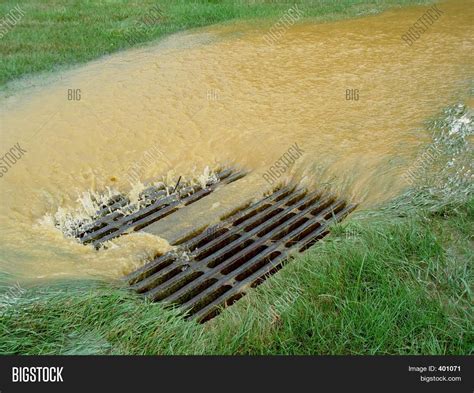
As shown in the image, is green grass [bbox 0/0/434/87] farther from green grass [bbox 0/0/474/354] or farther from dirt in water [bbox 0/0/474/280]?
green grass [bbox 0/0/474/354]

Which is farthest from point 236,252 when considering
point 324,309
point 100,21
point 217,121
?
point 100,21

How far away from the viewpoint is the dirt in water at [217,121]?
14.7 feet

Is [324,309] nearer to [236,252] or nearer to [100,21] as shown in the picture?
[236,252]

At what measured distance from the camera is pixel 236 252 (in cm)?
418

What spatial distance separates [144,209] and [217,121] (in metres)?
1.54

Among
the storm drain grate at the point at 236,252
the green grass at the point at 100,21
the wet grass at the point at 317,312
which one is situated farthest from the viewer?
the green grass at the point at 100,21

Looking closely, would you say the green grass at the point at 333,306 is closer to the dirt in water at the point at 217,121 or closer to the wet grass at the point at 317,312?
the wet grass at the point at 317,312

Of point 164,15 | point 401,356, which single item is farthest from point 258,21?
point 401,356

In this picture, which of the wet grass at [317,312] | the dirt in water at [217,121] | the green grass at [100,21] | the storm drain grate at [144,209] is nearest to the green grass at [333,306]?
the wet grass at [317,312]

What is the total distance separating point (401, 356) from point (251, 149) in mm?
3150

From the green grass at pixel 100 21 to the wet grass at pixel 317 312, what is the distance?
4.96m

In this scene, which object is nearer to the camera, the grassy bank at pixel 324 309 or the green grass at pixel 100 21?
the grassy bank at pixel 324 309

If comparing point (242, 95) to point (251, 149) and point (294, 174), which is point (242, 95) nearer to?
point (251, 149)

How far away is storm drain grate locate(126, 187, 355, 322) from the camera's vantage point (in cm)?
367
